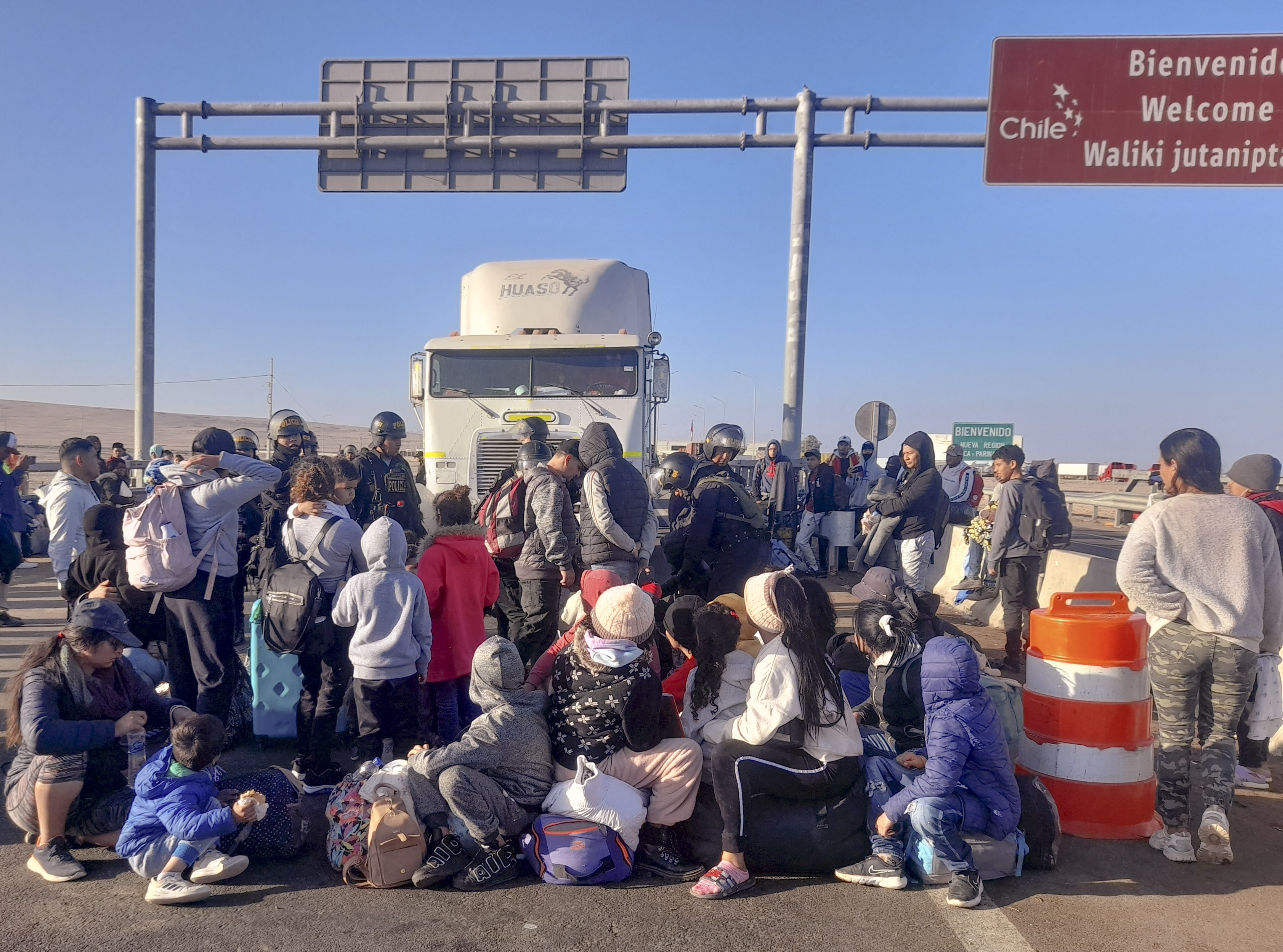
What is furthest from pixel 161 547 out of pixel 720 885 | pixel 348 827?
pixel 720 885

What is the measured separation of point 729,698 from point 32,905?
2.98 m

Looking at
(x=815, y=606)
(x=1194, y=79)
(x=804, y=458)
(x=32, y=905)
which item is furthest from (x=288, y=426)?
(x=1194, y=79)

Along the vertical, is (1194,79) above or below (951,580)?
above

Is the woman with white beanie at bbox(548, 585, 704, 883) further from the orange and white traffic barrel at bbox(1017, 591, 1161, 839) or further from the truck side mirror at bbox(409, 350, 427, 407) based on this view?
the truck side mirror at bbox(409, 350, 427, 407)

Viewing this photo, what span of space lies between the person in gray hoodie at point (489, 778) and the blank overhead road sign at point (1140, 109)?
9.53 m

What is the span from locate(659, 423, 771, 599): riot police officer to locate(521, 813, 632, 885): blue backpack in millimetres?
2892

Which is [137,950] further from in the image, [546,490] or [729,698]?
[546,490]

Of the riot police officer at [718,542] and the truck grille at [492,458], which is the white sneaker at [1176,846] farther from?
the truck grille at [492,458]

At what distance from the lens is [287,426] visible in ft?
26.5

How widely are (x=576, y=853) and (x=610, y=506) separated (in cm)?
278

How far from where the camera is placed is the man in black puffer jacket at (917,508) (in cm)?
797

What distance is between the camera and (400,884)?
3777 millimetres

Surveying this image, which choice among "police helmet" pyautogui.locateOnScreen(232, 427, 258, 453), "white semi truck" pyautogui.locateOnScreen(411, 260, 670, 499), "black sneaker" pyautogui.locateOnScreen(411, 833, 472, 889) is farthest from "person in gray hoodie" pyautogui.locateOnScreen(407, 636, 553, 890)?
"white semi truck" pyautogui.locateOnScreen(411, 260, 670, 499)

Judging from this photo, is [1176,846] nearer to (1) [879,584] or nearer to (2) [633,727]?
(1) [879,584]
